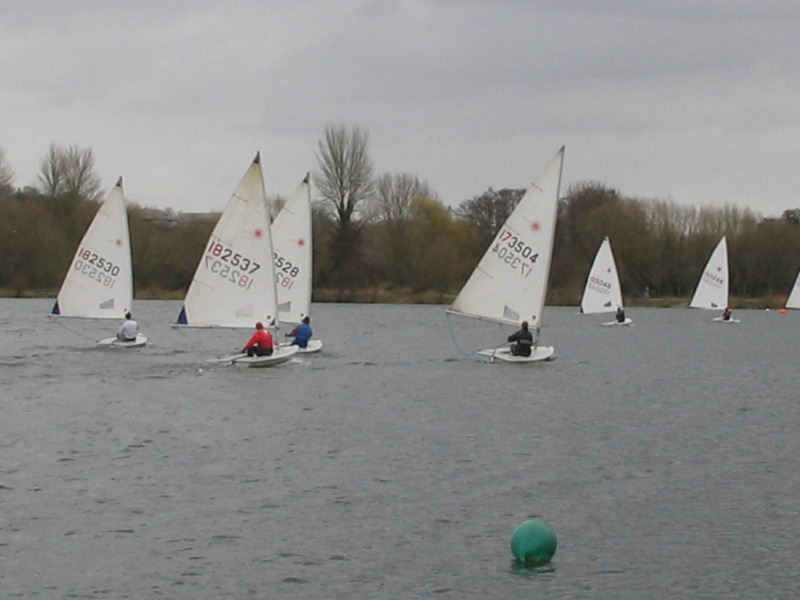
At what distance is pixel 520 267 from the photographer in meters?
32.7

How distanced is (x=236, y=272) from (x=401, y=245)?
5655 cm

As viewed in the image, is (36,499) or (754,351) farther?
(754,351)

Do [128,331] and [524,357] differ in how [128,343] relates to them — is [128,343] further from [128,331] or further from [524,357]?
[524,357]

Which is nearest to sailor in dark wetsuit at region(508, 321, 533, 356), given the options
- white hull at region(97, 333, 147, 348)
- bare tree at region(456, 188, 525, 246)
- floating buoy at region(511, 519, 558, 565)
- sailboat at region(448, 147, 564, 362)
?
sailboat at region(448, 147, 564, 362)

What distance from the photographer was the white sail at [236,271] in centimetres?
3153

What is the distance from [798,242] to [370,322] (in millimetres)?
39249

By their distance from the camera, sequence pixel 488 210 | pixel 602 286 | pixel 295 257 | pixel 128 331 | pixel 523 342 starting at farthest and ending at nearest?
pixel 488 210 → pixel 602 286 → pixel 128 331 → pixel 295 257 → pixel 523 342

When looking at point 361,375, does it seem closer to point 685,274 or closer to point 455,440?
point 455,440

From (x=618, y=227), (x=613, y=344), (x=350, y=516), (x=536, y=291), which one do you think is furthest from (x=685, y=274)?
(x=350, y=516)

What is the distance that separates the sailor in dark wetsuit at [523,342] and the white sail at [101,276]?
37.7 feet

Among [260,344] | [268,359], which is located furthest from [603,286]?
[260,344]

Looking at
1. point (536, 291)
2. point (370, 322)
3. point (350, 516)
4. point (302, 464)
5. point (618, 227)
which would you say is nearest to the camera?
point (350, 516)

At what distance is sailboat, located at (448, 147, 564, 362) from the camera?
32562 mm

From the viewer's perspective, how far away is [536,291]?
32.7 meters
